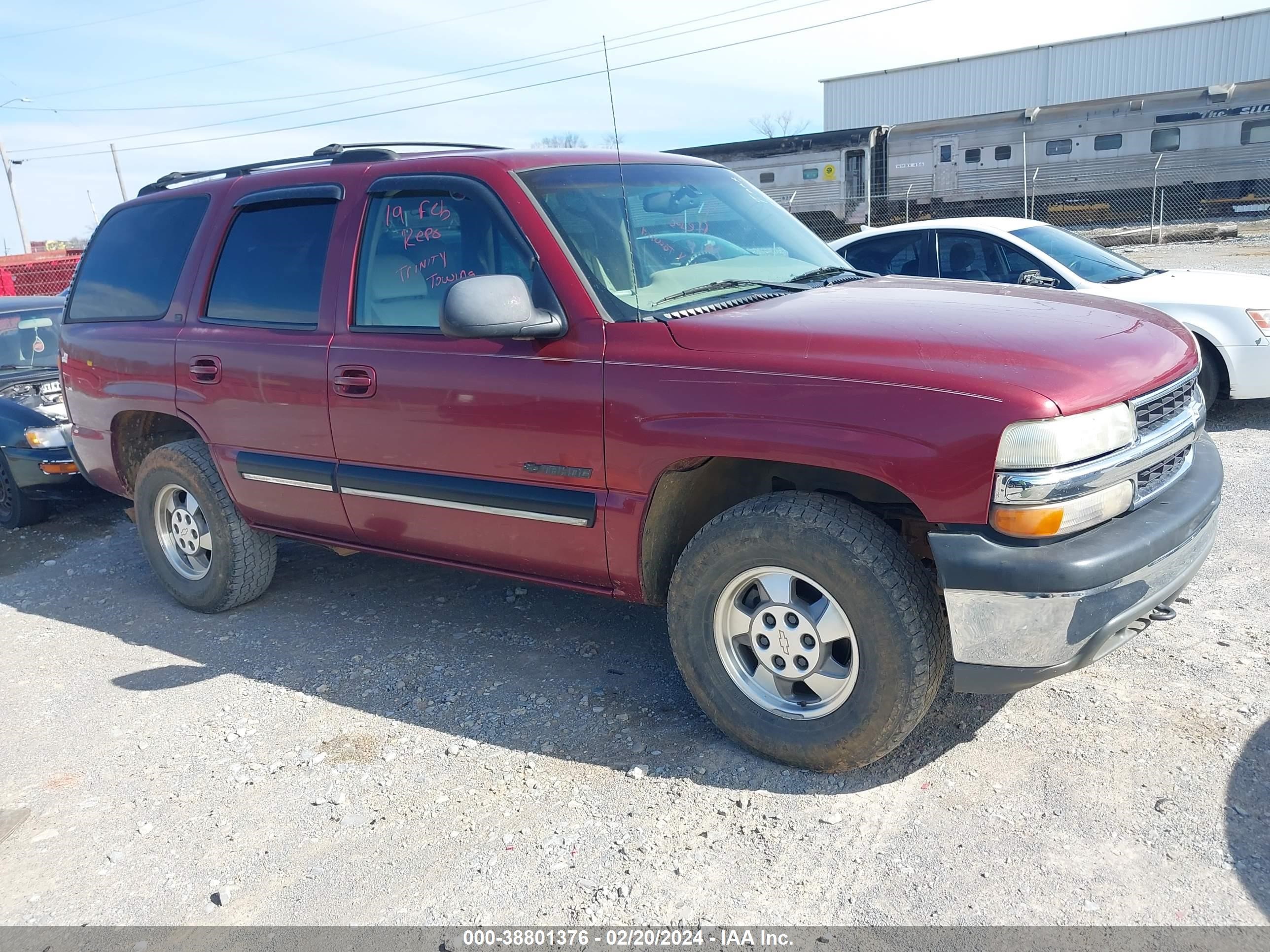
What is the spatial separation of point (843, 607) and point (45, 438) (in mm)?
5888

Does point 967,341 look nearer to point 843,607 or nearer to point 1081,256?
point 843,607

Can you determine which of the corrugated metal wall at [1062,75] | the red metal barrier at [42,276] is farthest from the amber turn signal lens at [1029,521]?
the corrugated metal wall at [1062,75]

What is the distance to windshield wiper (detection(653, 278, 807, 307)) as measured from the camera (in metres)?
3.52

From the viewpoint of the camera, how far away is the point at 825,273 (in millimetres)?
4094

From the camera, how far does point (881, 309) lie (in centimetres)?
335

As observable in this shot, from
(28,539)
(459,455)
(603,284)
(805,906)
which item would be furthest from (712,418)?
(28,539)

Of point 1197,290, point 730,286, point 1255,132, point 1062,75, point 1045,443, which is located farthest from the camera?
point 1062,75

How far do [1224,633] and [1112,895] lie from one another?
5.99ft

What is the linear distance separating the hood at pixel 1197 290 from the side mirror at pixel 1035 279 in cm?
27

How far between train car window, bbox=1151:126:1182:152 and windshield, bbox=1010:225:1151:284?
1849 centimetres

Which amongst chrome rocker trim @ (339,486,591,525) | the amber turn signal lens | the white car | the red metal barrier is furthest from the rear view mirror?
the red metal barrier

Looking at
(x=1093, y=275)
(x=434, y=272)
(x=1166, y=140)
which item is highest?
(x=1166, y=140)

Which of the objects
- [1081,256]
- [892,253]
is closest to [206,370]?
[892,253]

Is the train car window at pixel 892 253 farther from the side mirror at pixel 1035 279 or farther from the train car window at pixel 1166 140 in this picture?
the train car window at pixel 1166 140
